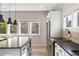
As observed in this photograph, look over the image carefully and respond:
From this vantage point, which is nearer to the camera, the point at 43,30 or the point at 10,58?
the point at 10,58

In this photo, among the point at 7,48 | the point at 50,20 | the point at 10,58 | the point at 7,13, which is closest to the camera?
the point at 10,58

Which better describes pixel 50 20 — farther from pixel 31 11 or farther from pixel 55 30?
pixel 31 11

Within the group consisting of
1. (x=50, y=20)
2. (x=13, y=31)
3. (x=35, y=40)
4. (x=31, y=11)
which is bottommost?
(x=35, y=40)

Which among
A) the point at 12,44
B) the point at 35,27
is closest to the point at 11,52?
the point at 12,44

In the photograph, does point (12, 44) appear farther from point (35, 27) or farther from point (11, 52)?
point (35, 27)

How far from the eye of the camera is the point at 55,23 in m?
7.55

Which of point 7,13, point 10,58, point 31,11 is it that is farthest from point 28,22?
point 10,58

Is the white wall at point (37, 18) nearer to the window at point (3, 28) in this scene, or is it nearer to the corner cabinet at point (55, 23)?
the window at point (3, 28)

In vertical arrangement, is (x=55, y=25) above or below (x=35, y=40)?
above

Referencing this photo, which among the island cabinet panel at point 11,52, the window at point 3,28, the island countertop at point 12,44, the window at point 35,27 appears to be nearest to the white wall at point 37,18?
the window at point 35,27

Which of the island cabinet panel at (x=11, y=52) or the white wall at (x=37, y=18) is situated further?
the white wall at (x=37, y=18)

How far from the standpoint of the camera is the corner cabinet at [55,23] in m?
7.47

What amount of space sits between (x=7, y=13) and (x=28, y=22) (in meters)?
1.53

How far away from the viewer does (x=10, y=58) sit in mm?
838
